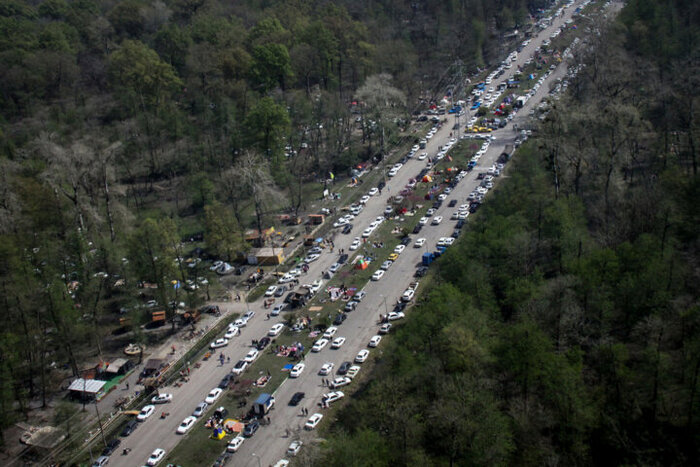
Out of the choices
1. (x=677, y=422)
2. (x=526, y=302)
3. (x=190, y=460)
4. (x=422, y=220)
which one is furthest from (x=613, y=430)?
(x=422, y=220)

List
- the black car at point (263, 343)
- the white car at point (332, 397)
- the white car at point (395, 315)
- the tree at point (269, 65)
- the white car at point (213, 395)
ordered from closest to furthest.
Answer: the white car at point (332, 397) → the white car at point (213, 395) → the black car at point (263, 343) → the white car at point (395, 315) → the tree at point (269, 65)

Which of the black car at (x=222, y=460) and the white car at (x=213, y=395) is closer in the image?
the black car at (x=222, y=460)

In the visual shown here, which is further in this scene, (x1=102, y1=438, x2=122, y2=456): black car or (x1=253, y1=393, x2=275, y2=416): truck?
(x1=253, y1=393, x2=275, y2=416): truck

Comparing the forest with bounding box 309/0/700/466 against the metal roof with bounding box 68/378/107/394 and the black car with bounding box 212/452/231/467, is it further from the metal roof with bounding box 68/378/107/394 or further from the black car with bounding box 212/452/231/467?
the metal roof with bounding box 68/378/107/394

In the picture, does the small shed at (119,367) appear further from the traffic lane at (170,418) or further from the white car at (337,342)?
the white car at (337,342)

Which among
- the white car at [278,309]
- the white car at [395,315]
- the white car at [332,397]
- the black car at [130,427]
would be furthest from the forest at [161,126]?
the white car at [395,315]

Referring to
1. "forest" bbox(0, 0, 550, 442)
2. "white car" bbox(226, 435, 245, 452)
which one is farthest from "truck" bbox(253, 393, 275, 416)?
"forest" bbox(0, 0, 550, 442)
